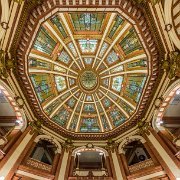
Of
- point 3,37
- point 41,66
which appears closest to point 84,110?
point 41,66

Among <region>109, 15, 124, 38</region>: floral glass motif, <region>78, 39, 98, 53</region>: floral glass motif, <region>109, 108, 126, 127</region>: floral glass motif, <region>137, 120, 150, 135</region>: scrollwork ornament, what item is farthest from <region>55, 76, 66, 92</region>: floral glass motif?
<region>137, 120, 150, 135</region>: scrollwork ornament

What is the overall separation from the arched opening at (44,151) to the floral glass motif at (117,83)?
784cm

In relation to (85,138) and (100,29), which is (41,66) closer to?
(100,29)

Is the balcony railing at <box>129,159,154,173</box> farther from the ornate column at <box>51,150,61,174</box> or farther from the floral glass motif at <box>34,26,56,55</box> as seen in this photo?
the floral glass motif at <box>34,26,56,55</box>

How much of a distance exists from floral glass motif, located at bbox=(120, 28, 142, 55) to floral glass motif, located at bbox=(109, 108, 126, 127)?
561cm

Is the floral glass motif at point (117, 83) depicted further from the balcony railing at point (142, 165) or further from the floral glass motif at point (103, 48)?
the balcony railing at point (142, 165)

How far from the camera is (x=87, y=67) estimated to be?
1825cm

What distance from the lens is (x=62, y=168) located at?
1341 centimetres

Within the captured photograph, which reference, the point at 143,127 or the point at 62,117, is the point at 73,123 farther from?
the point at 143,127

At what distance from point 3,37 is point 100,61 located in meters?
9.11

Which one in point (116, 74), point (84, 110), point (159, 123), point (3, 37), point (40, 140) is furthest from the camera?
point (84, 110)

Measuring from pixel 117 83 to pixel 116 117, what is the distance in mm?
3262

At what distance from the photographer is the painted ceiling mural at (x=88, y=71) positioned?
567 inches

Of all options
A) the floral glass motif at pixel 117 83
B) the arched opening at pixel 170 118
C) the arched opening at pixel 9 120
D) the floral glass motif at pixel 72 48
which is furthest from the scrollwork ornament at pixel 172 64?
the arched opening at pixel 9 120
